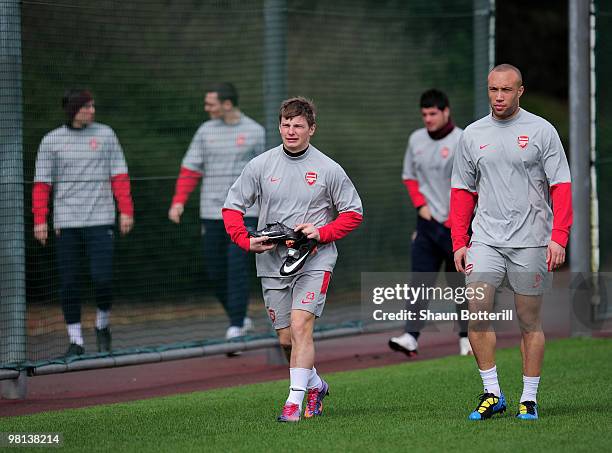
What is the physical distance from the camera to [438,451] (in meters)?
6.23

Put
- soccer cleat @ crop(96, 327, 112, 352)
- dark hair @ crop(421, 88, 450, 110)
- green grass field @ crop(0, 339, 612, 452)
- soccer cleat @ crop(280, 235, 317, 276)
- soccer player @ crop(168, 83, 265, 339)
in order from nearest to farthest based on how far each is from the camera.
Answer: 1. green grass field @ crop(0, 339, 612, 452)
2. soccer cleat @ crop(280, 235, 317, 276)
3. soccer cleat @ crop(96, 327, 112, 352)
4. dark hair @ crop(421, 88, 450, 110)
5. soccer player @ crop(168, 83, 265, 339)

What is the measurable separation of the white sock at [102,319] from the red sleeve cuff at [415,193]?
2904 millimetres

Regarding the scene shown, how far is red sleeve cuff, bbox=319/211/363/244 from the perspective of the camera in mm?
7316

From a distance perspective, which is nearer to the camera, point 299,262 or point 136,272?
point 299,262

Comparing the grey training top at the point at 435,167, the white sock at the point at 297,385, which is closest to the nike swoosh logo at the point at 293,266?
the white sock at the point at 297,385

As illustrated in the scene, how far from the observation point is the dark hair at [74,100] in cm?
960

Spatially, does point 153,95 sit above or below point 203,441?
above

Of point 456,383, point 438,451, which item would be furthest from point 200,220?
point 438,451

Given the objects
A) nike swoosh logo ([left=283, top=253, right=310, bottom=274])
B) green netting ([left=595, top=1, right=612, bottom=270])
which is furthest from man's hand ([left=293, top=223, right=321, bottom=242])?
green netting ([left=595, top=1, right=612, bottom=270])

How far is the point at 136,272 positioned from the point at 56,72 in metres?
2.20

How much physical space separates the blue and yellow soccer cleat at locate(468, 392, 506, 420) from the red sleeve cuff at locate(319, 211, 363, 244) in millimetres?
1313

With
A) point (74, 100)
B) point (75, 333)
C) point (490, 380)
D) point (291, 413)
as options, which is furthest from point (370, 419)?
point (74, 100)

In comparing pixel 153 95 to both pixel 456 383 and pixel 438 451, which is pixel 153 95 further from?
pixel 438 451

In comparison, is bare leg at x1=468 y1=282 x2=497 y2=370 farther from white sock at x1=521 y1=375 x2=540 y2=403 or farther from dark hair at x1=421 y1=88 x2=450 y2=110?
dark hair at x1=421 y1=88 x2=450 y2=110
